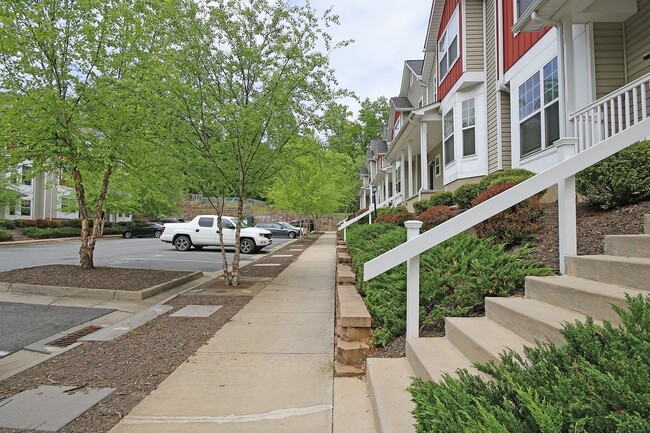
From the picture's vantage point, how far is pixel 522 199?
3242 millimetres

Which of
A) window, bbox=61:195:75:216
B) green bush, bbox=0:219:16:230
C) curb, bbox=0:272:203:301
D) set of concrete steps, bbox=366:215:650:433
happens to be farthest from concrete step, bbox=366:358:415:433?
green bush, bbox=0:219:16:230

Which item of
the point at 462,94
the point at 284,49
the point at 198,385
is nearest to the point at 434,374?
the point at 198,385

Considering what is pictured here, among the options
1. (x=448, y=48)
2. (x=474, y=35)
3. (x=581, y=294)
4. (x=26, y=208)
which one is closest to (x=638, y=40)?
(x=474, y=35)

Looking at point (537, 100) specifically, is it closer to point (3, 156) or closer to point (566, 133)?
point (566, 133)

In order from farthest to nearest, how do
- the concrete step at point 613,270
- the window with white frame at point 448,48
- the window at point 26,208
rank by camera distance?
the window at point 26,208, the window with white frame at point 448,48, the concrete step at point 613,270

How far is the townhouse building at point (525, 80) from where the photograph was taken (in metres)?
6.12

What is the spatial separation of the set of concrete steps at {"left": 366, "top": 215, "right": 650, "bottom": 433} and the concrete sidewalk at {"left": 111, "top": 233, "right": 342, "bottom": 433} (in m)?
0.54

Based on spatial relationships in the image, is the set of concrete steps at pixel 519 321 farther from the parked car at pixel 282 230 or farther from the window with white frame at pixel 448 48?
the parked car at pixel 282 230

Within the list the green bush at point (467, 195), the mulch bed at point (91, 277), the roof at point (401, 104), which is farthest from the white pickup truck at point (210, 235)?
the green bush at point (467, 195)

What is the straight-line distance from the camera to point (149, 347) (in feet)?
15.4

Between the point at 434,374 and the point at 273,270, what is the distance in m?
8.75

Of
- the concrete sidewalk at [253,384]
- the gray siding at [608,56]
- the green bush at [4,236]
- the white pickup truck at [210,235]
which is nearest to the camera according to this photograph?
the concrete sidewalk at [253,384]

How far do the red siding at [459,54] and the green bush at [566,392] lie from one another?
36.3ft

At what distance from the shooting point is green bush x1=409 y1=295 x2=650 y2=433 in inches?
56.3
